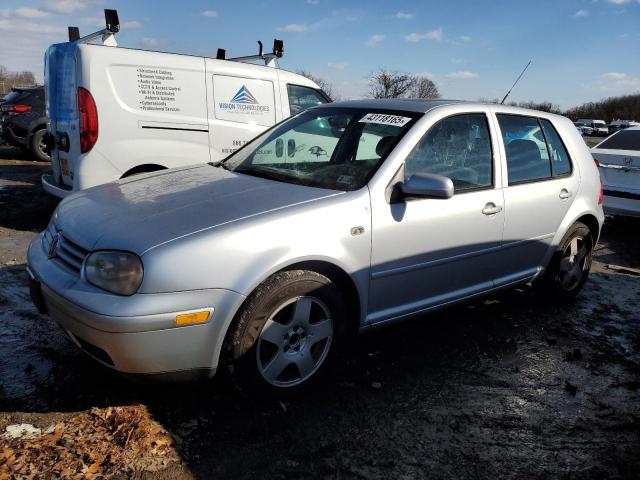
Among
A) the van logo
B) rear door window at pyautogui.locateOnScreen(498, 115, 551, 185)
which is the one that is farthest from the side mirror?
the van logo

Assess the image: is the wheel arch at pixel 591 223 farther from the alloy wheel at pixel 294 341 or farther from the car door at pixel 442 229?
the alloy wheel at pixel 294 341

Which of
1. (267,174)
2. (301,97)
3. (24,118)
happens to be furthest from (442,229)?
(24,118)

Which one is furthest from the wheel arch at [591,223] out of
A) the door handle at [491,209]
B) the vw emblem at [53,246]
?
the vw emblem at [53,246]

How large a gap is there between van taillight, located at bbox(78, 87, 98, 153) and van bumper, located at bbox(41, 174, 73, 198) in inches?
19.6

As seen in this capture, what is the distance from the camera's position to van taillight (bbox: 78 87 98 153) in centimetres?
519

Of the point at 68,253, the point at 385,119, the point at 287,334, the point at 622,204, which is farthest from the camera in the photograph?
the point at 622,204

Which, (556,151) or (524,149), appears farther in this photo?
(556,151)

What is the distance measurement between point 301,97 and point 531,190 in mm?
3865

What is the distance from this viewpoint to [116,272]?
7.72ft

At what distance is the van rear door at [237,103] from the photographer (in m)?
6.09

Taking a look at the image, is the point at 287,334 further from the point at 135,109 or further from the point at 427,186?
the point at 135,109

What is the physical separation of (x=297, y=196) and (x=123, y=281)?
1005 millimetres

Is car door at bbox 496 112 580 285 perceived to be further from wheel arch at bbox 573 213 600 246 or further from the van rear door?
the van rear door

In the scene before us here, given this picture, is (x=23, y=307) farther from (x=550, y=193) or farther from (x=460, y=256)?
(x=550, y=193)
